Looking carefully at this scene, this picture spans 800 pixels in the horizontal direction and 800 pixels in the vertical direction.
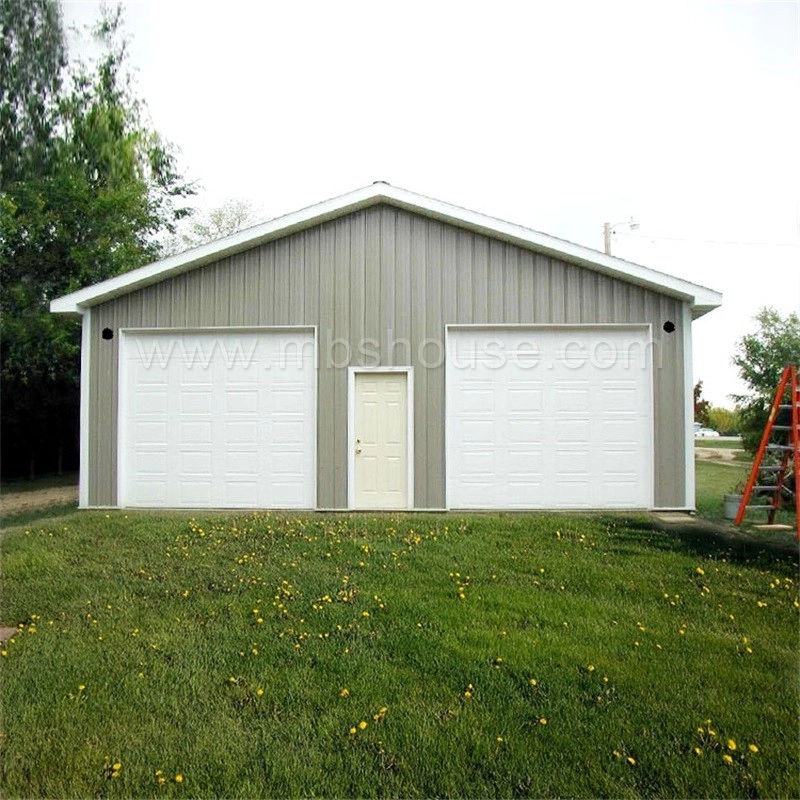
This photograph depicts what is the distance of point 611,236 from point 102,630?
1956 cm

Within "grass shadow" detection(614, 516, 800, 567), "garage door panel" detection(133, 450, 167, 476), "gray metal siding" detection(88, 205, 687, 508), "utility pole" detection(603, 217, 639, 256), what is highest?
"utility pole" detection(603, 217, 639, 256)

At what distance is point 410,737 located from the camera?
2820 mm

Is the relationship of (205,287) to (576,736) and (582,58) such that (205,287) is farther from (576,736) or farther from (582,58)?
(576,736)

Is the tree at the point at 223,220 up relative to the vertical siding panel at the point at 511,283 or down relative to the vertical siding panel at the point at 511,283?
up

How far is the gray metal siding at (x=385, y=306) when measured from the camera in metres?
8.07

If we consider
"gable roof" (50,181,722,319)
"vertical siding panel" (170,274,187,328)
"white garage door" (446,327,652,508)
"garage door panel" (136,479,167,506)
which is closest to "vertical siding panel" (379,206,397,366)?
"gable roof" (50,181,722,319)

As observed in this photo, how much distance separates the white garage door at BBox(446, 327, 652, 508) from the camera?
8.07 meters

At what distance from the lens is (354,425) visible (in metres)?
8.14

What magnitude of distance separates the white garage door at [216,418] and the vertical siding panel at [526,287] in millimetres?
2994

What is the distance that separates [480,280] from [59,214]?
37.1ft

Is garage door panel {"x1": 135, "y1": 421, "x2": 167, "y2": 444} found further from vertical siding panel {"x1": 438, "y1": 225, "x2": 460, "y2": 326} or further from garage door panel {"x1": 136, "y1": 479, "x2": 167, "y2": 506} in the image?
vertical siding panel {"x1": 438, "y1": 225, "x2": 460, "y2": 326}

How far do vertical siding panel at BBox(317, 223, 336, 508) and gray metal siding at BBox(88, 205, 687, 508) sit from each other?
0.01 meters

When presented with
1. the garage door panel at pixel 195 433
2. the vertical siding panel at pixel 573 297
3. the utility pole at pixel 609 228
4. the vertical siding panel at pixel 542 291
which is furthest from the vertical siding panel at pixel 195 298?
the utility pole at pixel 609 228

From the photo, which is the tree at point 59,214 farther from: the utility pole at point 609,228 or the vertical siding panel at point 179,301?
the utility pole at point 609,228
